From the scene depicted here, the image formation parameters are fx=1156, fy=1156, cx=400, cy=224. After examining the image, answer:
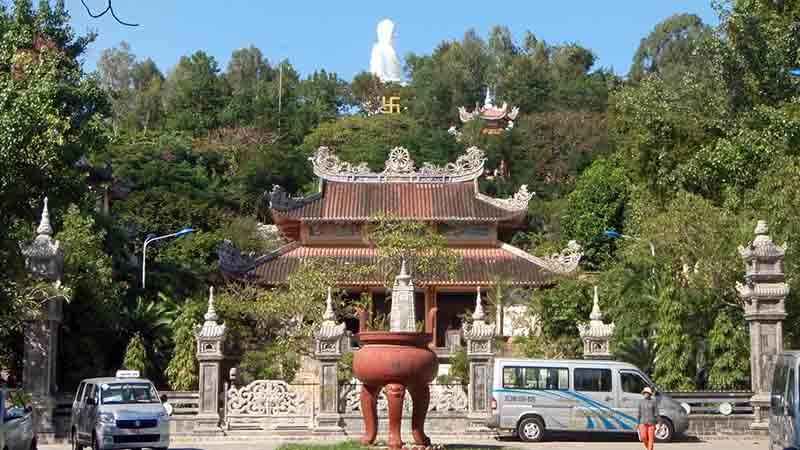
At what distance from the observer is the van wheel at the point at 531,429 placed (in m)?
24.5

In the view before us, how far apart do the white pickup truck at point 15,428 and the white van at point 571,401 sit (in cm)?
1040

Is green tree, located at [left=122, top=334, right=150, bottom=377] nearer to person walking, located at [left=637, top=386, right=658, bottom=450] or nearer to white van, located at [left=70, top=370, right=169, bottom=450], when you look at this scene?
white van, located at [left=70, top=370, right=169, bottom=450]

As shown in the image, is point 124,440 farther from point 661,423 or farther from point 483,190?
point 483,190

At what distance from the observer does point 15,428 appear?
16.2 m

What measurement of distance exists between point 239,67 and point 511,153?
36.6m

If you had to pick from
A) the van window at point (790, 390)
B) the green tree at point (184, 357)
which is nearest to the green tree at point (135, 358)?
the green tree at point (184, 357)

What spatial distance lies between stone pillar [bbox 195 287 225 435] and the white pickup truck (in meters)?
7.39

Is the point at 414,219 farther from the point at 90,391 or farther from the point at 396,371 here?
the point at 396,371

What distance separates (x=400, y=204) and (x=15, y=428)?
1368 inches

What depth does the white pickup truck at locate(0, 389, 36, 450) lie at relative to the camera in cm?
1538

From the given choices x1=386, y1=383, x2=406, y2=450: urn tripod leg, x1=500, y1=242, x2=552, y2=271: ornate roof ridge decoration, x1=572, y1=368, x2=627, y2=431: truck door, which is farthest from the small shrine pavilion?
x1=386, y1=383, x2=406, y2=450: urn tripod leg

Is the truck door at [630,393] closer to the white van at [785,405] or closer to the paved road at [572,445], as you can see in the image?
the paved road at [572,445]

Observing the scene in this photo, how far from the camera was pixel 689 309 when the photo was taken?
29.5 m

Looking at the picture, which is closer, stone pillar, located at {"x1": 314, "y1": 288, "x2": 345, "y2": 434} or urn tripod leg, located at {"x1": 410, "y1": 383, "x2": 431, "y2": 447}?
urn tripod leg, located at {"x1": 410, "y1": 383, "x2": 431, "y2": 447}
